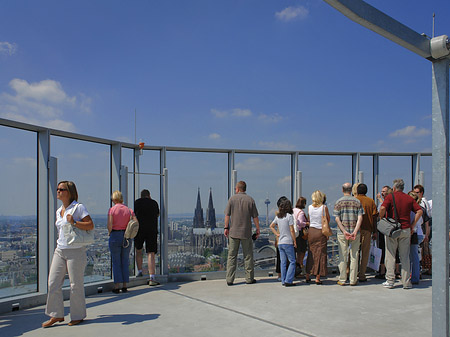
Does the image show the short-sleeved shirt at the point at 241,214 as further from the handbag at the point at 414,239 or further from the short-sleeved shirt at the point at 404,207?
the handbag at the point at 414,239

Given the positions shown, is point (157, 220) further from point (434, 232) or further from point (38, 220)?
point (434, 232)

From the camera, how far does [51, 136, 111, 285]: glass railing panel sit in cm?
643

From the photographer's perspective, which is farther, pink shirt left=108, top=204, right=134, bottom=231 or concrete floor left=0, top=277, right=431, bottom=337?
pink shirt left=108, top=204, right=134, bottom=231

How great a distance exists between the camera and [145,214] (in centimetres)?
723

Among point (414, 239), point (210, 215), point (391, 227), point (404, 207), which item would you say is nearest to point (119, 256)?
point (210, 215)

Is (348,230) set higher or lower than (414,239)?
higher

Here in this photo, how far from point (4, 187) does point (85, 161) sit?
1.39 meters

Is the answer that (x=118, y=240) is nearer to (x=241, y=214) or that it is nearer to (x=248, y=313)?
(x=241, y=214)

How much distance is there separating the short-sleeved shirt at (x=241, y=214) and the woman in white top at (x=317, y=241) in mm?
1028

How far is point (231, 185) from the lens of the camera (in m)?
8.10

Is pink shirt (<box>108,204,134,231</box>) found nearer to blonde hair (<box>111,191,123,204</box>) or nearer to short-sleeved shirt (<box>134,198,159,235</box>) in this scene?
blonde hair (<box>111,191,123,204</box>)

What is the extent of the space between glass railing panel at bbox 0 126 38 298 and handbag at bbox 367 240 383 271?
5.71 m

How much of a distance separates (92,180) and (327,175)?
15.5 ft

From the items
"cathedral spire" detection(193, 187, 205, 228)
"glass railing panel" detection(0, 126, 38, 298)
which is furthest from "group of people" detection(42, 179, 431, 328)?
"glass railing panel" detection(0, 126, 38, 298)
